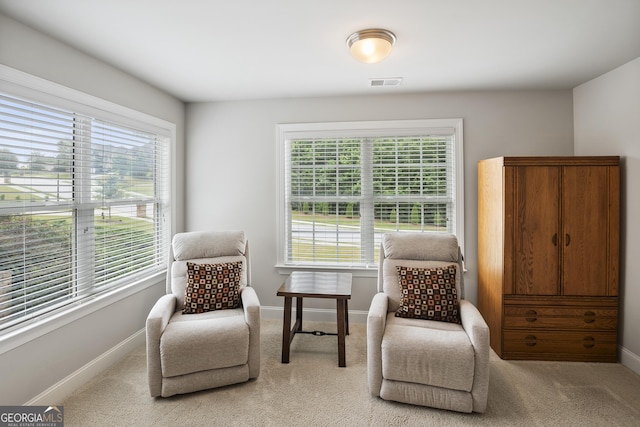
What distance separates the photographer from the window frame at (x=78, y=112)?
201 centimetres

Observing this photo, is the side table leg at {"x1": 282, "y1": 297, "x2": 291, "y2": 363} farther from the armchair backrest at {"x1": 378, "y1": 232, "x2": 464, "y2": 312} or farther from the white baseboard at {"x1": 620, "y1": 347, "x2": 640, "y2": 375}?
the white baseboard at {"x1": 620, "y1": 347, "x2": 640, "y2": 375}

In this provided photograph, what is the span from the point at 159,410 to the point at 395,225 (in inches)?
104

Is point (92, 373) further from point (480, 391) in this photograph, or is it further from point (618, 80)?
point (618, 80)

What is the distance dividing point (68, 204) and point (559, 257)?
393cm

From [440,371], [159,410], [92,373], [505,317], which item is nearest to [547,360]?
[505,317]

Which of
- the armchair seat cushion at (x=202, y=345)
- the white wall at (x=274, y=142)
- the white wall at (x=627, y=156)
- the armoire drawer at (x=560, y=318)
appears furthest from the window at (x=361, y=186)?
the armchair seat cushion at (x=202, y=345)

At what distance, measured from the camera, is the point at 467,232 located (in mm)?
3529

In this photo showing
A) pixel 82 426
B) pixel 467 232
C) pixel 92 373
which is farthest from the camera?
pixel 467 232

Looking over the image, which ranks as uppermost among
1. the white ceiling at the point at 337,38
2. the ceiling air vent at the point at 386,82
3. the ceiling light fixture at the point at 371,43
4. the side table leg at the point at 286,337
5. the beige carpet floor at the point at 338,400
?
the ceiling air vent at the point at 386,82

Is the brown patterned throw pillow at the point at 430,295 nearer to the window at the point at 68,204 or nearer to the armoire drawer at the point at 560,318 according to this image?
the armoire drawer at the point at 560,318

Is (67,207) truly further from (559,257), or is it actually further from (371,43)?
(559,257)

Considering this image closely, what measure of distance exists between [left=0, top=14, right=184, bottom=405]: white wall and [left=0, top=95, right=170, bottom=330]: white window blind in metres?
0.20

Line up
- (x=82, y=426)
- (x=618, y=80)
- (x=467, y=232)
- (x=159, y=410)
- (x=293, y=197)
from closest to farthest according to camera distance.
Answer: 1. (x=82, y=426)
2. (x=159, y=410)
3. (x=618, y=80)
4. (x=467, y=232)
5. (x=293, y=197)

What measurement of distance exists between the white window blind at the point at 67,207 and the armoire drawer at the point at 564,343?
3502 mm
